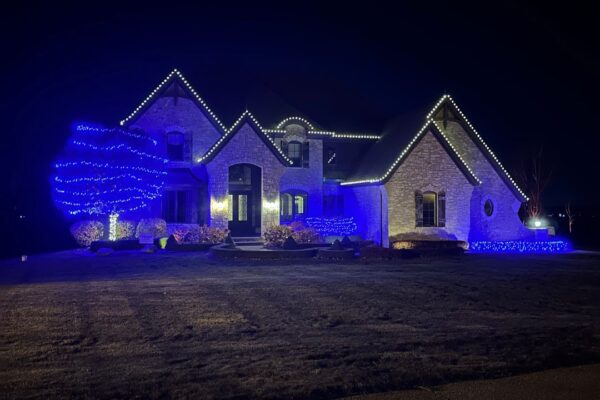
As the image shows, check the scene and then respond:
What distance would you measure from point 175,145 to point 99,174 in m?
4.86

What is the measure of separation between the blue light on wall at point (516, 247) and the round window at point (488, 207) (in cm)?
302

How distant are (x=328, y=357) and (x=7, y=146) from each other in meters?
48.3

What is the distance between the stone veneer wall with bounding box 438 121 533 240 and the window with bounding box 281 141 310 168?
25.9ft

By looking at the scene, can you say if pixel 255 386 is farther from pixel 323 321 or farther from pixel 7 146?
pixel 7 146

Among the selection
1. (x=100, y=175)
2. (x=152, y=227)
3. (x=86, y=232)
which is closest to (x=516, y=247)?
(x=152, y=227)

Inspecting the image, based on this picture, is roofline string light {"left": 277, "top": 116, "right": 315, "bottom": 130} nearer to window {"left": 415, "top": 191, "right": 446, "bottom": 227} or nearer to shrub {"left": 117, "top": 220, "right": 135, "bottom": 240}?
window {"left": 415, "top": 191, "right": 446, "bottom": 227}

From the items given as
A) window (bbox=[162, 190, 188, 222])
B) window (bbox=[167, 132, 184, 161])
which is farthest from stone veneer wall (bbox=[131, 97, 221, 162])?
window (bbox=[162, 190, 188, 222])

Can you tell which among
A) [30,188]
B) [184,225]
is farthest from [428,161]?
[30,188]

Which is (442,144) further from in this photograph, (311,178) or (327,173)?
(311,178)

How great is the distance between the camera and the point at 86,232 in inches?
1050

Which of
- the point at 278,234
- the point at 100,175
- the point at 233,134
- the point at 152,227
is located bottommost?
the point at 278,234

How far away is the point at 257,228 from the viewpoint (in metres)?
29.5

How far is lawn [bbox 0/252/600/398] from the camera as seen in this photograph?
6145mm

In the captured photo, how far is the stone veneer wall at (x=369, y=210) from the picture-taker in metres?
27.8
